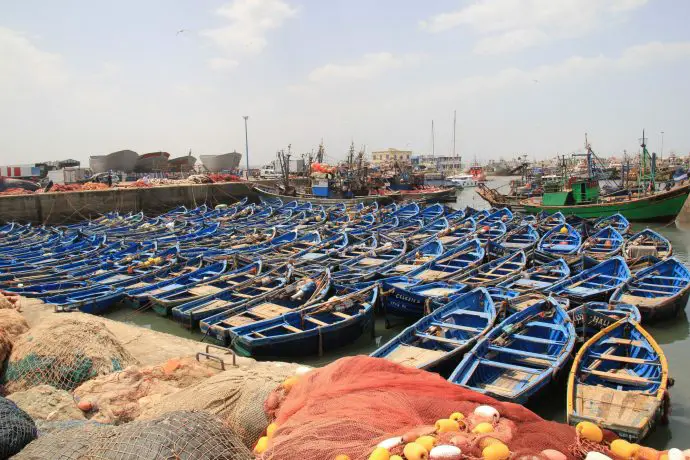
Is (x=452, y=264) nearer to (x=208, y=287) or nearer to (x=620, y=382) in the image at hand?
(x=208, y=287)

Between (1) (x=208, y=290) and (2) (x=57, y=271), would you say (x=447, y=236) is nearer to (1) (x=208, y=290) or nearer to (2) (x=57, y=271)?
(1) (x=208, y=290)

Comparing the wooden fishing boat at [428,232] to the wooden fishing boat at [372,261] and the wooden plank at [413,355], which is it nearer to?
the wooden fishing boat at [372,261]

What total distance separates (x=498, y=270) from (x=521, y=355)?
747 centimetres

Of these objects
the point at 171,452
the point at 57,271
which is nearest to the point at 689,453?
the point at 171,452

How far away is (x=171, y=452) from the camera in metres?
3.80

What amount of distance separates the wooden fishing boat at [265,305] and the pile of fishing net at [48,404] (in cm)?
549

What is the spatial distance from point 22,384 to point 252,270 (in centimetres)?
1023

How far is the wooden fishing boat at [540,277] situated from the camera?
557 inches

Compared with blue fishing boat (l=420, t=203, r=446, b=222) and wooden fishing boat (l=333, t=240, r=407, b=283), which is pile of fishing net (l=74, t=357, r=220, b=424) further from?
Result: blue fishing boat (l=420, t=203, r=446, b=222)

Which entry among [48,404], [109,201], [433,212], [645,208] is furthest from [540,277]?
[109,201]

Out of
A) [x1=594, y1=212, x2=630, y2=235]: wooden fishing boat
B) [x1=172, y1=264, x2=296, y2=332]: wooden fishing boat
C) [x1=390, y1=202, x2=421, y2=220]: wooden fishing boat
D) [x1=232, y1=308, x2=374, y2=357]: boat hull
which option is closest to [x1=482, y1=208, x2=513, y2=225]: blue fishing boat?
[x1=594, y1=212, x2=630, y2=235]: wooden fishing boat

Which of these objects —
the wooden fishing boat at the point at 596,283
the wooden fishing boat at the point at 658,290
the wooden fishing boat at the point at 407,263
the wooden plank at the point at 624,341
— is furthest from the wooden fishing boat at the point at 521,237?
the wooden plank at the point at 624,341

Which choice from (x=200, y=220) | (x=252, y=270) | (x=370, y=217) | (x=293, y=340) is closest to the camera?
(x=293, y=340)

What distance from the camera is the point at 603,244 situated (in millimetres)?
20141
